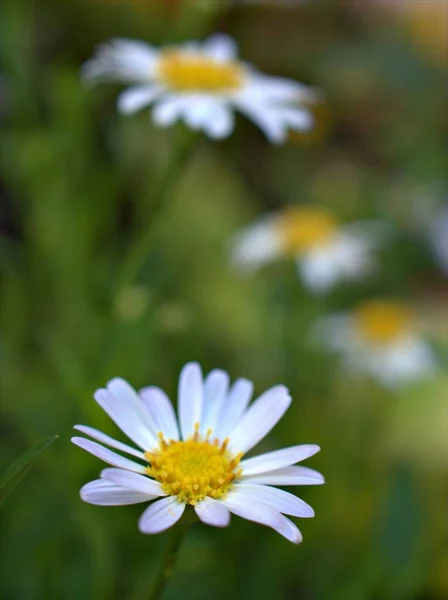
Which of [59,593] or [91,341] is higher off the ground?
[91,341]

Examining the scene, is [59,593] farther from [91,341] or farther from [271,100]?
[271,100]

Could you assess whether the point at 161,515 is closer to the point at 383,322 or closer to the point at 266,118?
the point at 266,118

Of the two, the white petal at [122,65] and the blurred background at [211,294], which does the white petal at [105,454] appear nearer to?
the blurred background at [211,294]

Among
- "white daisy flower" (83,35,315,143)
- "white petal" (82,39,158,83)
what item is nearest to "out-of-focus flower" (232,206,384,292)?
"white daisy flower" (83,35,315,143)

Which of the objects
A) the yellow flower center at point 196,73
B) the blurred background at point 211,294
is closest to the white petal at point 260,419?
Answer: the blurred background at point 211,294

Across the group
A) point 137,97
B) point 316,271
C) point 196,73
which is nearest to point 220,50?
point 196,73

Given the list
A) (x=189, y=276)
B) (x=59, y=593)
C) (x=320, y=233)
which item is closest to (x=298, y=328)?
(x=320, y=233)
